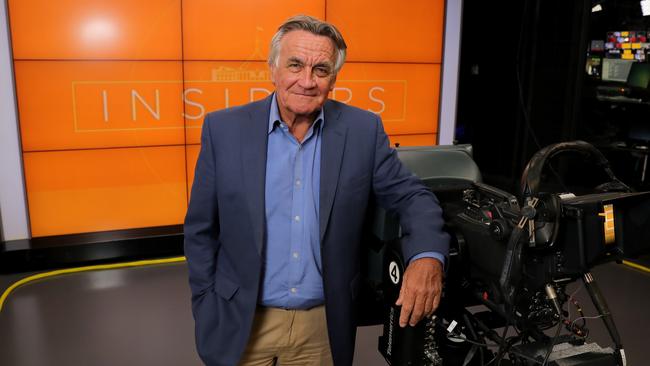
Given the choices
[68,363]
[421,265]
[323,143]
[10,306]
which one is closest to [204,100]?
[10,306]

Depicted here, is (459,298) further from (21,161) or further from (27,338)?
(21,161)

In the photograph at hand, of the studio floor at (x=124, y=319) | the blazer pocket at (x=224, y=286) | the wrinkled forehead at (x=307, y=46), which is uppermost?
the wrinkled forehead at (x=307, y=46)

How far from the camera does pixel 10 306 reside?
3533 mm

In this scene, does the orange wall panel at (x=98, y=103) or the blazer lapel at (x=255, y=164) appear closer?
the blazer lapel at (x=255, y=164)

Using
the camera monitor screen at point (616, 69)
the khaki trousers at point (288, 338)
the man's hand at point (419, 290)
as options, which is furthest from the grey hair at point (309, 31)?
the camera monitor screen at point (616, 69)

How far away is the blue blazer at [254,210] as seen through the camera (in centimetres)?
151

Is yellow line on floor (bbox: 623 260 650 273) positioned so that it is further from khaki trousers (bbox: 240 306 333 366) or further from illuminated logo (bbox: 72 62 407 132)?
khaki trousers (bbox: 240 306 333 366)

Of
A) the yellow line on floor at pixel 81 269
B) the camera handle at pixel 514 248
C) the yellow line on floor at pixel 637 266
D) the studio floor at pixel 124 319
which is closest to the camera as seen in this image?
the camera handle at pixel 514 248

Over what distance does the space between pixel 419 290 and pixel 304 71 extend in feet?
2.08

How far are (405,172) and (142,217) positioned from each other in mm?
3365

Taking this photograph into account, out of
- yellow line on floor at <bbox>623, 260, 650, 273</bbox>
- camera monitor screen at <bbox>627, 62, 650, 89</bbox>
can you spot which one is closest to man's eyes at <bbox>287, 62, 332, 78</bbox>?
yellow line on floor at <bbox>623, 260, 650, 273</bbox>

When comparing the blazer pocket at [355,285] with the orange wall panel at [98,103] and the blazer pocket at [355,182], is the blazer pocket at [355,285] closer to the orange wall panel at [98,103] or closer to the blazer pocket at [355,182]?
the blazer pocket at [355,182]

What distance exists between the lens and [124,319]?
3.43m

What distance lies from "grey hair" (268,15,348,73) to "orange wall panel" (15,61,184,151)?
9.89 ft
